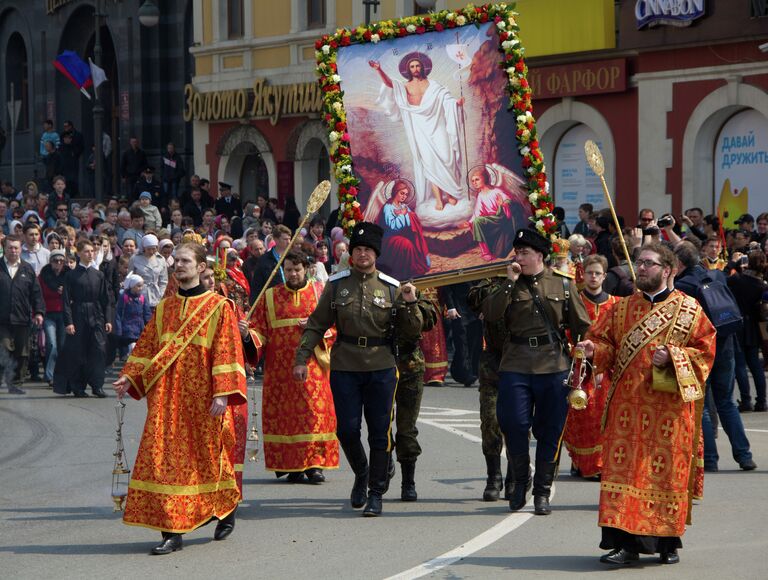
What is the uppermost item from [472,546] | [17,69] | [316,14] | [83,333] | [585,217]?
[17,69]

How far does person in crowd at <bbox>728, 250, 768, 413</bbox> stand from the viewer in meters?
16.6

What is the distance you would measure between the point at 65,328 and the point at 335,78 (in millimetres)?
8385

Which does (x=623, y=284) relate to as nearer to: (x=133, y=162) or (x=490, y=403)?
(x=490, y=403)

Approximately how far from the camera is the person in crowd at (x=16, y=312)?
20266 millimetres

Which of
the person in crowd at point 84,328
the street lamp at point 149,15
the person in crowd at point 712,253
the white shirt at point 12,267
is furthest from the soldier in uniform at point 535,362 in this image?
the street lamp at point 149,15

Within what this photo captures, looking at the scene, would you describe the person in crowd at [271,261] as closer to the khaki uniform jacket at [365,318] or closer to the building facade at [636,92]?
the khaki uniform jacket at [365,318]

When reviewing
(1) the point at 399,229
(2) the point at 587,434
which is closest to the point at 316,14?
(1) the point at 399,229

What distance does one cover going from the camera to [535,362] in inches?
423

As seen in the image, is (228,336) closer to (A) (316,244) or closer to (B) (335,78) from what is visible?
(B) (335,78)

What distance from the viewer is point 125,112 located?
41.7m

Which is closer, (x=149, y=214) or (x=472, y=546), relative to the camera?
(x=472, y=546)

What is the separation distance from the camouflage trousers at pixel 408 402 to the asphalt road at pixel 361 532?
1.17ft

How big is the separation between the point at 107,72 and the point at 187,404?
35464 millimetres

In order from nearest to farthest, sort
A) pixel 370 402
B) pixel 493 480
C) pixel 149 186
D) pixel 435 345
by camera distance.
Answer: pixel 370 402 → pixel 493 480 → pixel 435 345 → pixel 149 186
